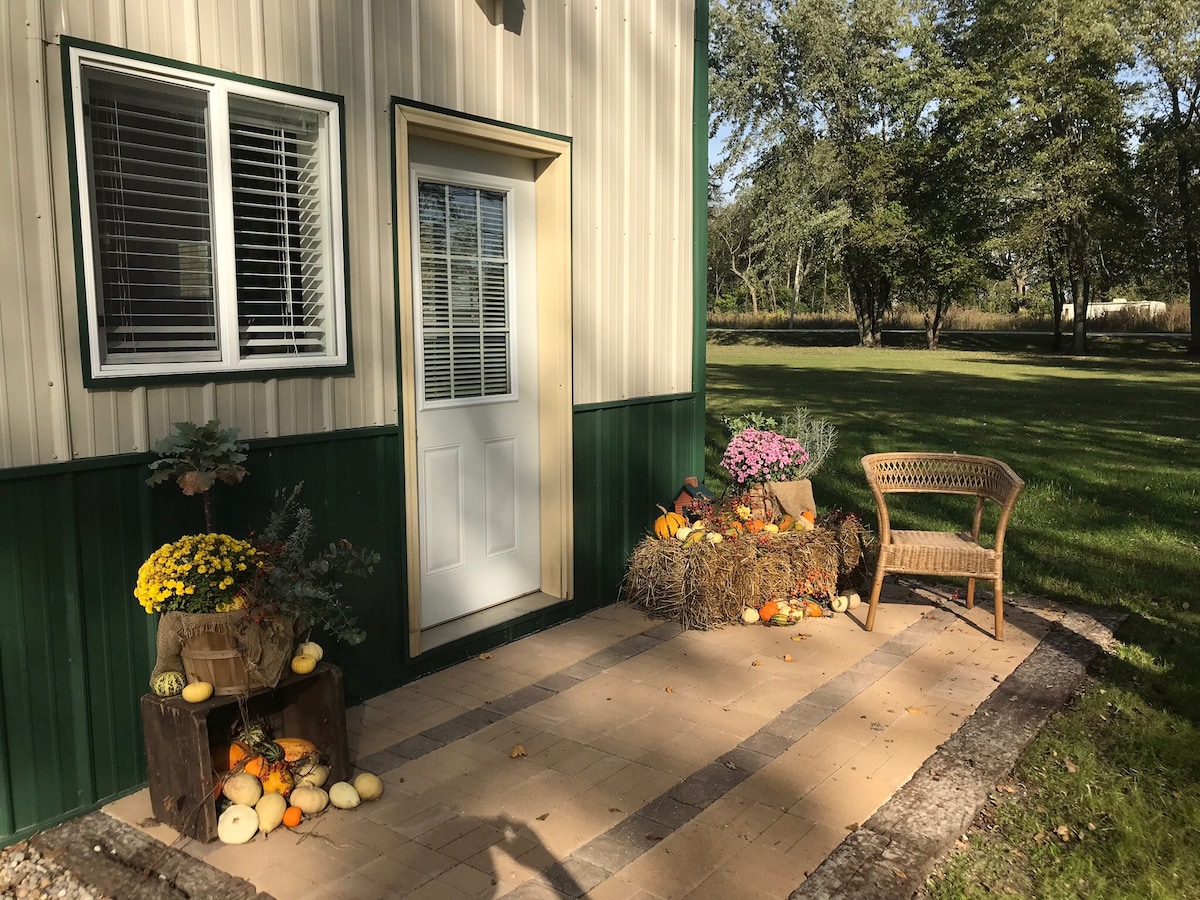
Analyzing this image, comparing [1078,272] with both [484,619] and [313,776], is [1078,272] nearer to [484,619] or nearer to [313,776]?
[484,619]

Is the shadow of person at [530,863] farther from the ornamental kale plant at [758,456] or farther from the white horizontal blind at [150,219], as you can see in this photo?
the ornamental kale plant at [758,456]

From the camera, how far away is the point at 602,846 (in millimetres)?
2955

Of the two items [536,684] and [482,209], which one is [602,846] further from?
[482,209]

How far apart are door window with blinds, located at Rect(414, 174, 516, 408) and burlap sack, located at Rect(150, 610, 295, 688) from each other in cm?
165

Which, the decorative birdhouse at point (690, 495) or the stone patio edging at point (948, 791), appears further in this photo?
the decorative birdhouse at point (690, 495)

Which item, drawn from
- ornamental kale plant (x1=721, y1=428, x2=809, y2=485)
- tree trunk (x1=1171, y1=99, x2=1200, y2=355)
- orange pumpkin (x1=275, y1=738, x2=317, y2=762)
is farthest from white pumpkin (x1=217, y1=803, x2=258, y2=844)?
tree trunk (x1=1171, y1=99, x2=1200, y2=355)

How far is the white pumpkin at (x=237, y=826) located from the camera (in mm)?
2930

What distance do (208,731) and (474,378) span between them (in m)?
2.18

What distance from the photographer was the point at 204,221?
135 inches

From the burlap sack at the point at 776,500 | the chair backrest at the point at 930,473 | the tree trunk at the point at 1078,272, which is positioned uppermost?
the tree trunk at the point at 1078,272

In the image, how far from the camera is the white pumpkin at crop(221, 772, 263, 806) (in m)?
3.00

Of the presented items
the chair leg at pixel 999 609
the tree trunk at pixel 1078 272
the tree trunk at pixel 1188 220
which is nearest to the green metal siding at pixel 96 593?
the chair leg at pixel 999 609

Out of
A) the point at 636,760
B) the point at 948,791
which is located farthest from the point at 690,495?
the point at 948,791

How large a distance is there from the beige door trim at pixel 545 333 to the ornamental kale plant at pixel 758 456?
1074 mm
